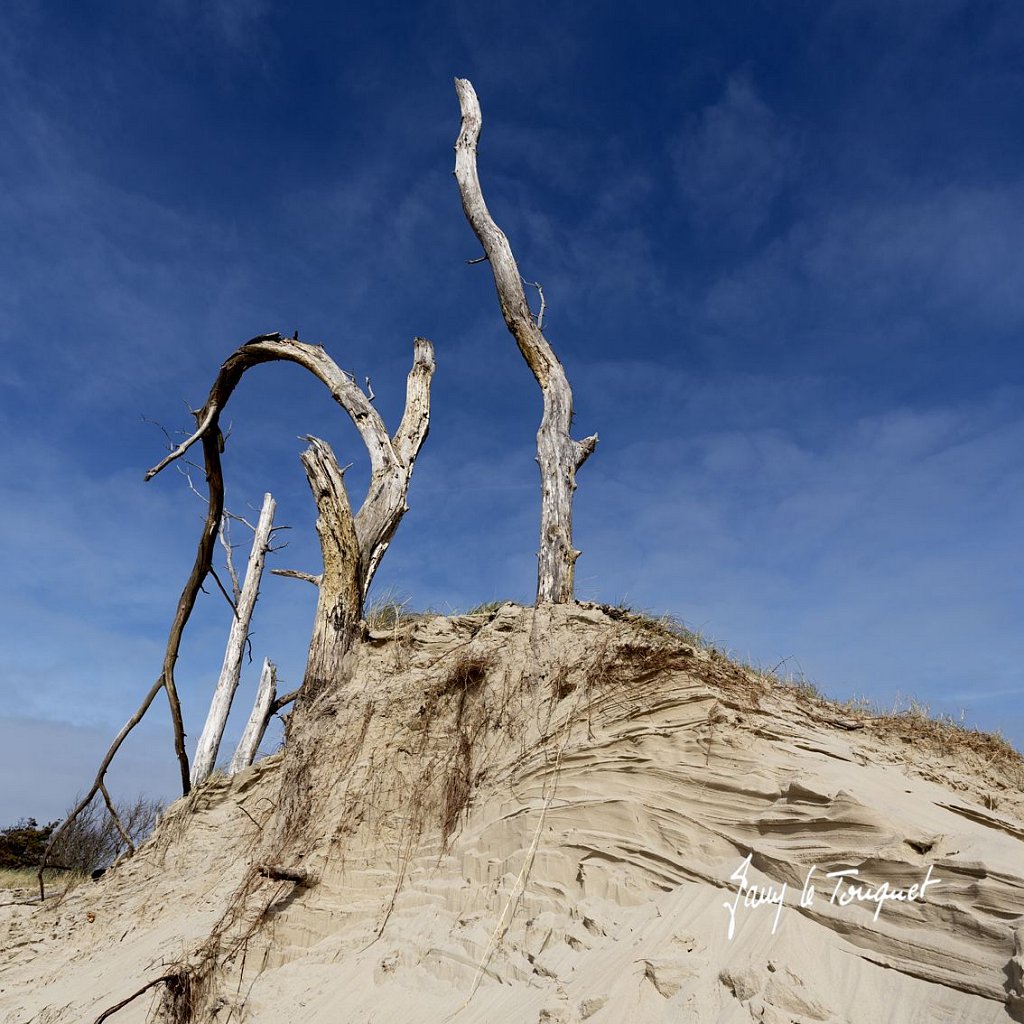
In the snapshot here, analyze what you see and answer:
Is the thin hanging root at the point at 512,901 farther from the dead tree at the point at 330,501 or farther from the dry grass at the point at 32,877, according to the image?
the dry grass at the point at 32,877

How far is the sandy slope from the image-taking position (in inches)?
120

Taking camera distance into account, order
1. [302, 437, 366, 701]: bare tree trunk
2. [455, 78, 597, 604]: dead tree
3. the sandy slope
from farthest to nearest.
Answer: [455, 78, 597, 604]: dead tree, [302, 437, 366, 701]: bare tree trunk, the sandy slope

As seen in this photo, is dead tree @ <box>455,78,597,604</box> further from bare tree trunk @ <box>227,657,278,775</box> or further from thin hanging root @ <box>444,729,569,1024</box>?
bare tree trunk @ <box>227,657,278,775</box>

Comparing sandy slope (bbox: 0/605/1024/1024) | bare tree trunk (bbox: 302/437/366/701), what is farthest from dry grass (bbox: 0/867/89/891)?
bare tree trunk (bbox: 302/437/366/701)

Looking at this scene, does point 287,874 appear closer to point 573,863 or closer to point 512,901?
point 512,901

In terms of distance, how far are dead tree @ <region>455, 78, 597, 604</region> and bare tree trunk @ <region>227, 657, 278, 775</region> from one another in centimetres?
1007

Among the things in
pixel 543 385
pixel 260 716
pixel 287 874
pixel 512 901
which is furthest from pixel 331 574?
pixel 260 716

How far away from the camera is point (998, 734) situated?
6.96 metres

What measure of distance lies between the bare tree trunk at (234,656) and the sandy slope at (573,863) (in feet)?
28.3

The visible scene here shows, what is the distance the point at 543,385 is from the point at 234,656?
35.9 feet

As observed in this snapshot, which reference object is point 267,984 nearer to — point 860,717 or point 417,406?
point 860,717

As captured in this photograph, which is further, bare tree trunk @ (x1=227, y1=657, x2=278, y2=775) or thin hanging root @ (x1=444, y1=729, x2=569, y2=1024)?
bare tree trunk @ (x1=227, y1=657, x2=278, y2=775)

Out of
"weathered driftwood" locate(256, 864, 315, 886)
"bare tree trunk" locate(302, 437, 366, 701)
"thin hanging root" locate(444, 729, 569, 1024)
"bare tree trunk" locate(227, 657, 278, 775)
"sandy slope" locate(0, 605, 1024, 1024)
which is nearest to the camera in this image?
"sandy slope" locate(0, 605, 1024, 1024)

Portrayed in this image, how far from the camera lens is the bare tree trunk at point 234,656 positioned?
15.9 metres
